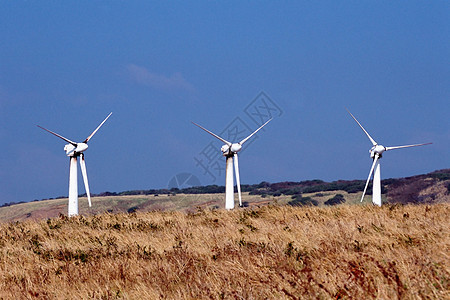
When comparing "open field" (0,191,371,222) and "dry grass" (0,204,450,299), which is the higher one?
"open field" (0,191,371,222)

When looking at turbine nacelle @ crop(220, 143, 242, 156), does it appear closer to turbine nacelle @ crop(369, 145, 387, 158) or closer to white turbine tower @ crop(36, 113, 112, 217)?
white turbine tower @ crop(36, 113, 112, 217)

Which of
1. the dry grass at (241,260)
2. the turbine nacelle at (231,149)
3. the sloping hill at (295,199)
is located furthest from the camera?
the sloping hill at (295,199)

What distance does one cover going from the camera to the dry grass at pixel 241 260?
314 inches

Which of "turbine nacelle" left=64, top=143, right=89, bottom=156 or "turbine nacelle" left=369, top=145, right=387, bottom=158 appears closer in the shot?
"turbine nacelle" left=64, top=143, right=89, bottom=156

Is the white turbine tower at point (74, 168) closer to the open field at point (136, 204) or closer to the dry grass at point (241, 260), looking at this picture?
the dry grass at point (241, 260)

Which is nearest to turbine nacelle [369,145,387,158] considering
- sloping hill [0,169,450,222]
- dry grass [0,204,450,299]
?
dry grass [0,204,450,299]

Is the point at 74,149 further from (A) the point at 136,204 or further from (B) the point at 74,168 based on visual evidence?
(A) the point at 136,204

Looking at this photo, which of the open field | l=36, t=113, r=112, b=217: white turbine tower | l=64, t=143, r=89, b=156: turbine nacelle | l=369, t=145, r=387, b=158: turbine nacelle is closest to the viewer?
l=36, t=113, r=112, b=217: white turbine tower

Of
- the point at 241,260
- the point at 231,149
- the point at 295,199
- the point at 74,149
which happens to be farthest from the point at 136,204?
the point at 241,260

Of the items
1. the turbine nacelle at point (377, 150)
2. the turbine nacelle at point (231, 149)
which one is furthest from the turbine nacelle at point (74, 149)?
the turbine nacelle at point (377, 150)

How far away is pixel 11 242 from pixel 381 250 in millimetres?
11854

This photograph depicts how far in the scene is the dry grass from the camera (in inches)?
314

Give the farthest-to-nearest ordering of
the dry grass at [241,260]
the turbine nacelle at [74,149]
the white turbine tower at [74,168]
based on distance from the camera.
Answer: the turbine nacelle at [74,149]
the white turbine tower at [74,168]
the dry grass at [241,260]

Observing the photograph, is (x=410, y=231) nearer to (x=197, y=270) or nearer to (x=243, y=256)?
(x=243, y=256)
